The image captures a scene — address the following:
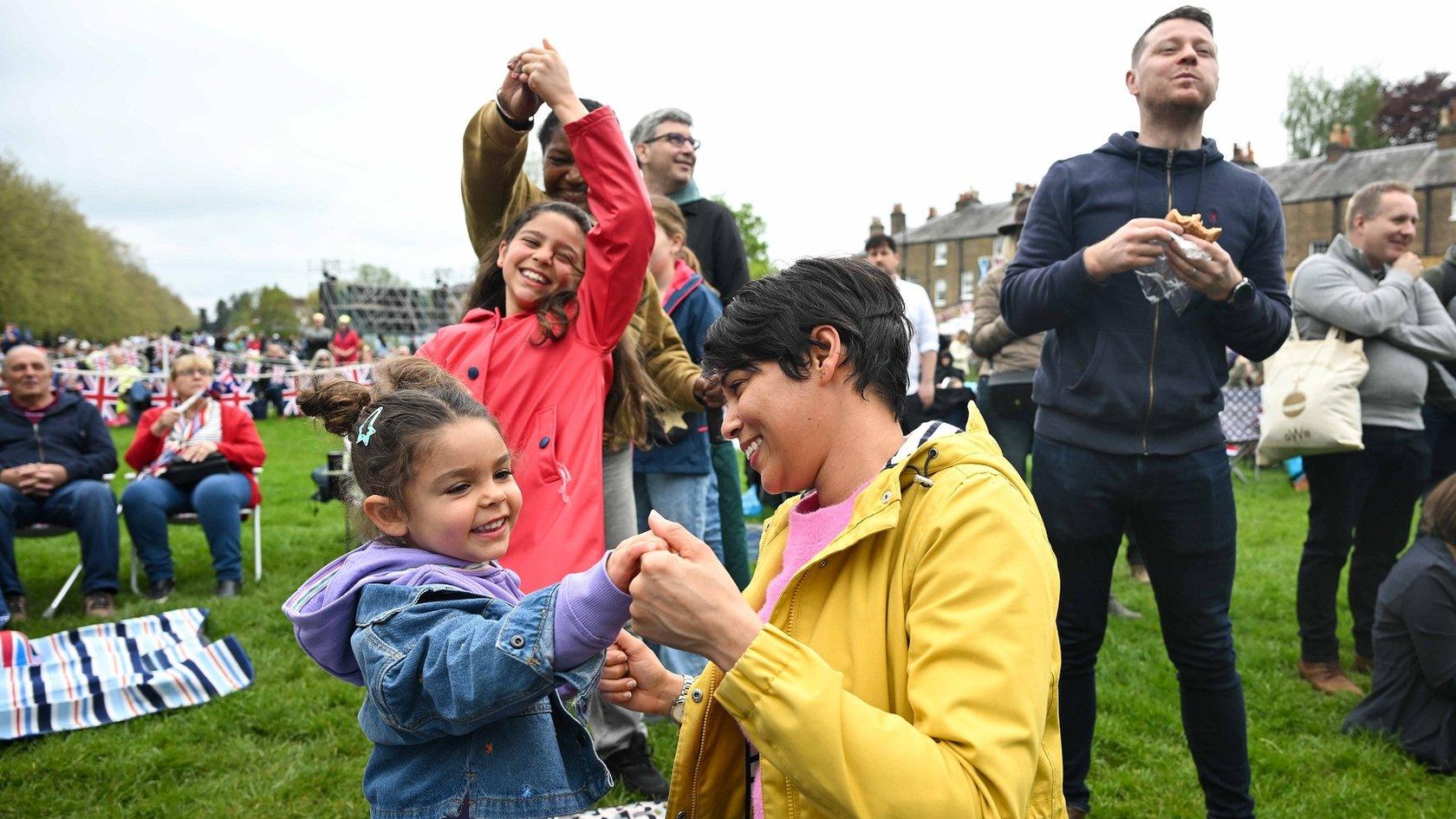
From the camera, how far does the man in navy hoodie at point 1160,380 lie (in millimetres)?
2920

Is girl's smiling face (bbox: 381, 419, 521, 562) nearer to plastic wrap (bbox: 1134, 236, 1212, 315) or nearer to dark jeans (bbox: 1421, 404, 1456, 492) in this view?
plastic wrap (bbox: 1134, 236, 1212, 315)

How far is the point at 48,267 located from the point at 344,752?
48121 mm

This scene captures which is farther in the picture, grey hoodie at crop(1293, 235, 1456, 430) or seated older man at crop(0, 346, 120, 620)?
seated older man at crop(0, 346, 120, 620)

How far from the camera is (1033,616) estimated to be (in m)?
1.48

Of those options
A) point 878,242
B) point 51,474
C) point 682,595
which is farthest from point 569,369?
point 51,474

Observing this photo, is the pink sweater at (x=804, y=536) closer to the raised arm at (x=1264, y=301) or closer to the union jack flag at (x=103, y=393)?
the raised arm at (x=1264, y=301)

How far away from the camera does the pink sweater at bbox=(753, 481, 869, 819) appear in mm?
1787

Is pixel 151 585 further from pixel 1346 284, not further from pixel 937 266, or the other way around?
pixel 937 266

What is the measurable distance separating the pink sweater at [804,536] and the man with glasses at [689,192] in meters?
2.42

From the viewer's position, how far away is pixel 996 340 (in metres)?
5.77

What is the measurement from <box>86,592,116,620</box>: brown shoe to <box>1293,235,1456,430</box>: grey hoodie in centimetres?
712

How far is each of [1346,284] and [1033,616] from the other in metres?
4.04

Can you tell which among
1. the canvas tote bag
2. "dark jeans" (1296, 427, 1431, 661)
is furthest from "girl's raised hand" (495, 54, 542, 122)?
"dark jeans" (1296, 427, 1431, 661)

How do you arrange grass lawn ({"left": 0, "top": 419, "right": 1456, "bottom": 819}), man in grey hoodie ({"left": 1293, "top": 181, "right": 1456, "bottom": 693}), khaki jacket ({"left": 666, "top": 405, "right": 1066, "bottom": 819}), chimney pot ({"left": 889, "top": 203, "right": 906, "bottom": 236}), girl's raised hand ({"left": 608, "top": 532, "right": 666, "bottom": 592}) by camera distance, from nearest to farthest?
khaki jacket ({"left": 666, "top": 405, "right": 1066, "bottom": 819}) < girl's raised hand ({"left": 608, "top": 532, "right": 666, "bottom": 592}) < grass lawn ({"left": 0, "top": 419, "right": 1456, "bottom": 819}) < man in grey hoodie ({"left": 1293, "top": 181, "right": 1456, "bottom": 693}) < chimney pot ({"left": 889, "top": 203, "right": 906, "bottom": 236})
